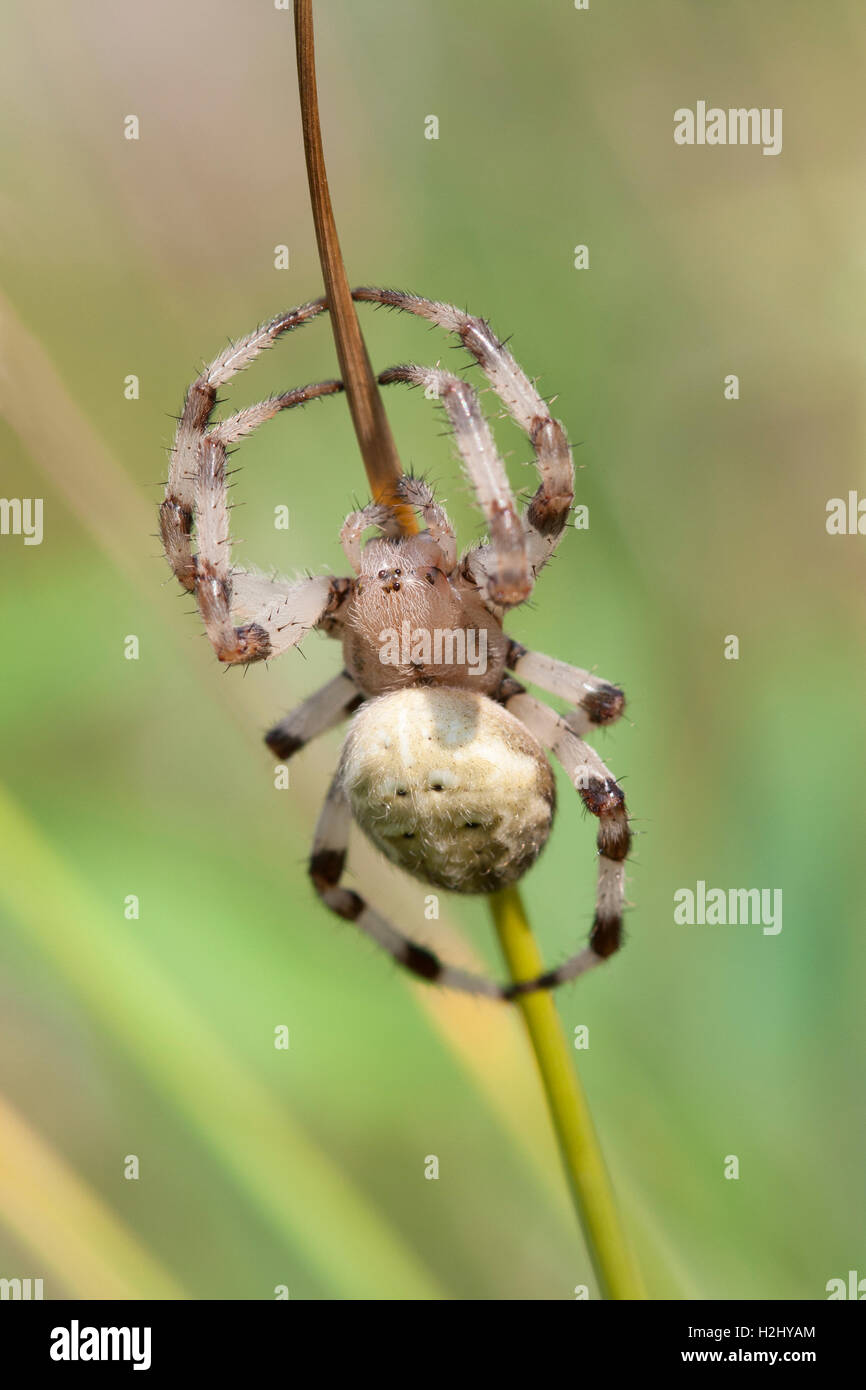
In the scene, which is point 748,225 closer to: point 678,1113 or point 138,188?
point 138,188

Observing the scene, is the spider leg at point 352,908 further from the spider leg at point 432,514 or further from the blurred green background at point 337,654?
the spider leg at point 432,514

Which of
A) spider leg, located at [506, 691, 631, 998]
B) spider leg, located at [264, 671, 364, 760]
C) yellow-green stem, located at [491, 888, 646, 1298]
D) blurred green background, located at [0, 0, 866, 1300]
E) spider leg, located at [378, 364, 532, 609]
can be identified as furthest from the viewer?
blurred green background, located at [0, 0, 866, 1300]

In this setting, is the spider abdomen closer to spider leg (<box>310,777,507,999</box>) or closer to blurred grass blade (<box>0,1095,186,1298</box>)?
spider leg (<box>310,777,507,999</box>)

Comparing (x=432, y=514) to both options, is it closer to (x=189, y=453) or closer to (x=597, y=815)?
(x=189, y=453)

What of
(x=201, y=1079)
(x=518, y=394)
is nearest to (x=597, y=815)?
(x=518, y=394)

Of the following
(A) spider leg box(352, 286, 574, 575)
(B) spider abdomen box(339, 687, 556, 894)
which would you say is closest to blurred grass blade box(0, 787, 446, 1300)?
(B) spider abdomen box(339, 687, 556, 894)

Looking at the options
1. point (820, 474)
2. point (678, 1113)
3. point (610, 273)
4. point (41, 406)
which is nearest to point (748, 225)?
point (610, 273)
